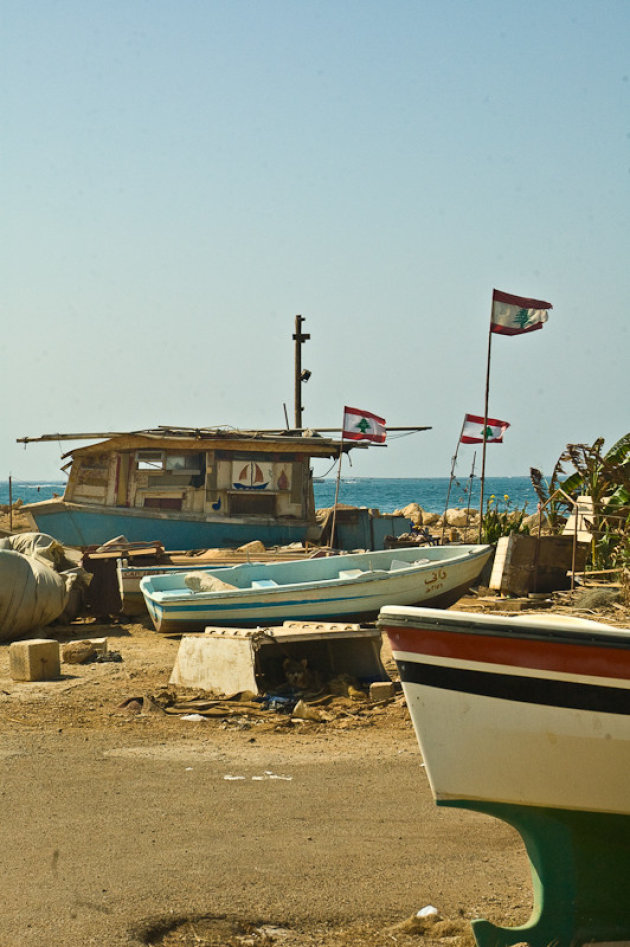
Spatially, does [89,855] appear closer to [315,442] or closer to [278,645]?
[278,645]

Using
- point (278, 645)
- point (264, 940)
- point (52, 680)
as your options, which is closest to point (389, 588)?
point (278, 645)

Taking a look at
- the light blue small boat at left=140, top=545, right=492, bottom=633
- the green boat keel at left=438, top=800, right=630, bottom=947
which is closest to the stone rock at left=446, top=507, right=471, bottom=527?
the light blue small boat at left=140, top=545, right=492, bottom=633

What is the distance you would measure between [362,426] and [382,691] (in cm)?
1073

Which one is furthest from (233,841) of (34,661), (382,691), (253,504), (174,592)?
(253,504)

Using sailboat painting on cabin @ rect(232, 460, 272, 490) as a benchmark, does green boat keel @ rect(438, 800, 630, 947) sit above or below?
below

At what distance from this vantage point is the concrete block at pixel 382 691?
10031mm

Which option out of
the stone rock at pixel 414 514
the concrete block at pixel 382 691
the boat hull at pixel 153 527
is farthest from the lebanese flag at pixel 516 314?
the stone rock at pixel 414 514

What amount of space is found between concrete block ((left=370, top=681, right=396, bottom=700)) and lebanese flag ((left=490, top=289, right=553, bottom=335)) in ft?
34.1

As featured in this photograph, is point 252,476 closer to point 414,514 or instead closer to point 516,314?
point 516,314

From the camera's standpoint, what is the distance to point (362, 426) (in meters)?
20.3

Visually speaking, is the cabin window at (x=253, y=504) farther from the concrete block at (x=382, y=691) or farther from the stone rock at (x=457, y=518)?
the stone rock at (x=457, y=518)

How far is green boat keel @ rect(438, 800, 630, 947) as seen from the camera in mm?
4832

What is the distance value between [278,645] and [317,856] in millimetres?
5340

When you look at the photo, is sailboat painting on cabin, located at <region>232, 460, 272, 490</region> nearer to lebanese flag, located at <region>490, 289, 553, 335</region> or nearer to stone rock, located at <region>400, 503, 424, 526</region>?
lebanese flag, located at <region>490, 289, 553, 335</region>
